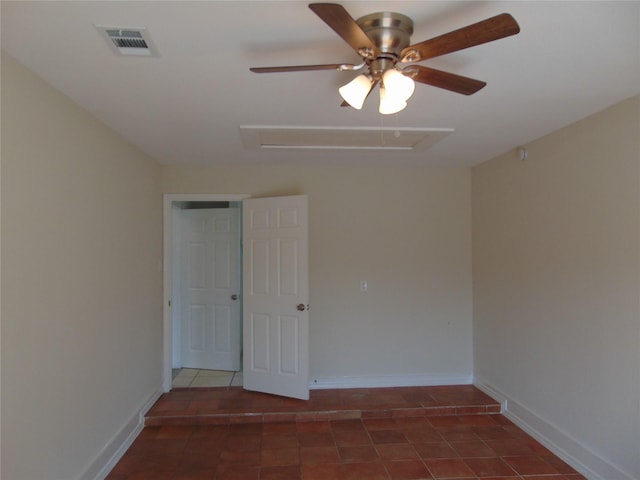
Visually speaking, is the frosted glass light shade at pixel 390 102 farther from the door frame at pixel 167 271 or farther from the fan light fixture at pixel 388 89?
the door frame at pixel 167 271

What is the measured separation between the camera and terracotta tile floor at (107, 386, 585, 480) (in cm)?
258

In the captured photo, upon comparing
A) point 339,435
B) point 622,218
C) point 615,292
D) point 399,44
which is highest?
point 399,44

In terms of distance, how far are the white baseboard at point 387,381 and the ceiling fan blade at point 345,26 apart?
3.27 metres

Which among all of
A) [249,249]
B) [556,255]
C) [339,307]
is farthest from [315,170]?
[556,255]

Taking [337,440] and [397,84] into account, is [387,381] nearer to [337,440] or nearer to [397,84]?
[337,440]

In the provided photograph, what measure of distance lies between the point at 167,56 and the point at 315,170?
234 centimetres

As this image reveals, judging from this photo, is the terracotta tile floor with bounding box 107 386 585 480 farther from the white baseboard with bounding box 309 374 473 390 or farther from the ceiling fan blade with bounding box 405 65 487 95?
the ceiling fan blade with bounding box 405 65 487 95

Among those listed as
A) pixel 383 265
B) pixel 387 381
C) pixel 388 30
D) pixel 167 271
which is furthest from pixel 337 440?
pixel 388 30

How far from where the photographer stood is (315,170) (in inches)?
155

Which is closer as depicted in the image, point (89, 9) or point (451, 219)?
point (89, 9)

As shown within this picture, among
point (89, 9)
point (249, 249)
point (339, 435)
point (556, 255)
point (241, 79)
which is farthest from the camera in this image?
point (249, 249)

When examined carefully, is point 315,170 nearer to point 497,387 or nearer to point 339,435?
point 339,435

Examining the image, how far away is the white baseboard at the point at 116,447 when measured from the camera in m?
2.38

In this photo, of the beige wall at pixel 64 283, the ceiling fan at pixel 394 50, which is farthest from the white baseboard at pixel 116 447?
the ceiling fan at pixel 394 50
